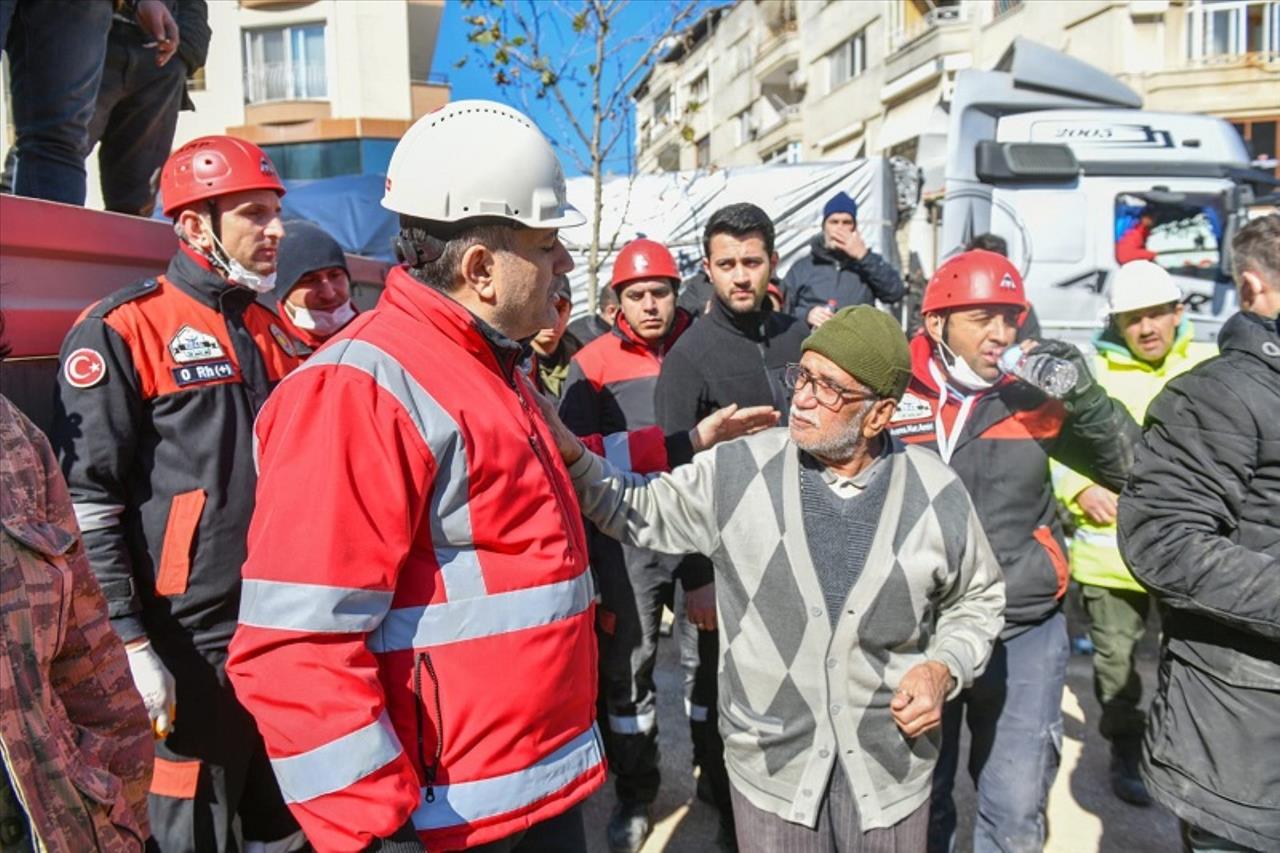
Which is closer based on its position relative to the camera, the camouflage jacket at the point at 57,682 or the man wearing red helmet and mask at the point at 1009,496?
the camouflage jacket at the point at 57,682

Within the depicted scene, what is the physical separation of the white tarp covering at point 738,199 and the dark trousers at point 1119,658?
6885mm

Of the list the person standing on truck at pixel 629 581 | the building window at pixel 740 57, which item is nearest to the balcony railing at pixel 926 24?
the building window at pixel 740 57

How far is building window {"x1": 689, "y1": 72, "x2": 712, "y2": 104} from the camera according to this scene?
40875 mm

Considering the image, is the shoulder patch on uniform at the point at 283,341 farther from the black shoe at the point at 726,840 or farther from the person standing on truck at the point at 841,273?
the person standing on truck at the point at 841,273

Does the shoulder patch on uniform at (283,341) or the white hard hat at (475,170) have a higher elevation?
the white hard hat at (475,170)

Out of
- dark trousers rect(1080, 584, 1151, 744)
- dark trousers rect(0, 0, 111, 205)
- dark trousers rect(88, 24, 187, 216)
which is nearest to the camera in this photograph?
dark trousers rect(0, 0, 111, 205)

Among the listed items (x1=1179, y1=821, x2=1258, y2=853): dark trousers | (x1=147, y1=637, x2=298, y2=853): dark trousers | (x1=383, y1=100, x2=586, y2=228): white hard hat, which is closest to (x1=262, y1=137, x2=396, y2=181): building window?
(x1=147, y1=637, x2=298, y2=853): dark trousers

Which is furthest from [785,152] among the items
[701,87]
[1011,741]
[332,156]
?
[1011,741]

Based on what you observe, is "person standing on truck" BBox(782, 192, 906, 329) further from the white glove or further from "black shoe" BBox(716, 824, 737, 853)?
the white glove

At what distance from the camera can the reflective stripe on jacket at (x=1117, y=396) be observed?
4246 mm

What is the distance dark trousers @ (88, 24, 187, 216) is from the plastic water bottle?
356 cm

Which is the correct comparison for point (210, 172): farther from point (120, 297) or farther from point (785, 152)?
point (785, 152)

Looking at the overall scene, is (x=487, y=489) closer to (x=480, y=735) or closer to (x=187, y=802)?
(x=480, y=735)

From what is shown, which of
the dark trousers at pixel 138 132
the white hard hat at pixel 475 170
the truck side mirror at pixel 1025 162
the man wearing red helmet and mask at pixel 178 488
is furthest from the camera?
the truck side mirror at pixel 1025 162
